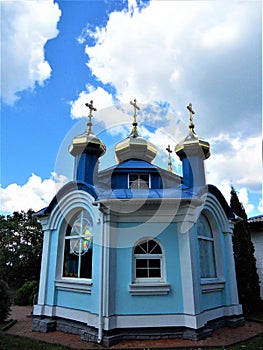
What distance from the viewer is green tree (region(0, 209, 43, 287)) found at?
15500mm

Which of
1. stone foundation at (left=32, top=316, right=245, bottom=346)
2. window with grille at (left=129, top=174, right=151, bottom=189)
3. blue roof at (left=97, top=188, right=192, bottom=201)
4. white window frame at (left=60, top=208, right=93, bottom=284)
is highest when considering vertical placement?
window with grille at (left=129, top=174, right=151, bottom=189)

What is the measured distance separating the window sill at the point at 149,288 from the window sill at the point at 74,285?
1020 millimetres

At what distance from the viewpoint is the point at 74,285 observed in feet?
21.3

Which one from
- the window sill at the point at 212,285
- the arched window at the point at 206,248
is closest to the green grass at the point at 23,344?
the window sill at the point at 212,285

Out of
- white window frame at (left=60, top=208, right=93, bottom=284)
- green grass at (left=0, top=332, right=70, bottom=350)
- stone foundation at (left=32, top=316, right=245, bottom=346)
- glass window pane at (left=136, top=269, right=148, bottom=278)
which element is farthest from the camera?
white window frame at (left=60, top=208, right=93, bottom=284)

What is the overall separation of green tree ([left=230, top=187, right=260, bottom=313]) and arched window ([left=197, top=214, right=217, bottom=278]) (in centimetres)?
310

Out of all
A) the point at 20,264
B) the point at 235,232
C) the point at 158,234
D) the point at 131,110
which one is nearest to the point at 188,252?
the point at 158,234

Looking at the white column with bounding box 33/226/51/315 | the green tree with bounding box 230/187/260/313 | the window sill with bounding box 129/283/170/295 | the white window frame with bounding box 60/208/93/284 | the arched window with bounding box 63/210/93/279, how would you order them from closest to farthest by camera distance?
1. the window sill with bounding box 129/283/170/295
2. the white window frame with bounding box 60/208/93/284
3. the arched window with bounding box 63/210/93/279
4. the white column with bounding box 33/226/51/315
5. the green tree with bounding box 230/187/260/313

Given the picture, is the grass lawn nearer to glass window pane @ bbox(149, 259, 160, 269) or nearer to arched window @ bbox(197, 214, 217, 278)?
arched window @ bbox(197, 214, 217, 278)

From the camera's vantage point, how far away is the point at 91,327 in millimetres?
5840

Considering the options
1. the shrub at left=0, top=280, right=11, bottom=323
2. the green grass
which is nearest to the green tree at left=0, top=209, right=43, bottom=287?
the shrub at left=0, top=280, right=11, bottom=323

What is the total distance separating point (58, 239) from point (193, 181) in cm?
468

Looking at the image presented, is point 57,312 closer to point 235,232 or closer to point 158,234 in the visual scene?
point 158,234

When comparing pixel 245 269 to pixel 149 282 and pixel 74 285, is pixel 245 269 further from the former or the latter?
pixel 74 285
